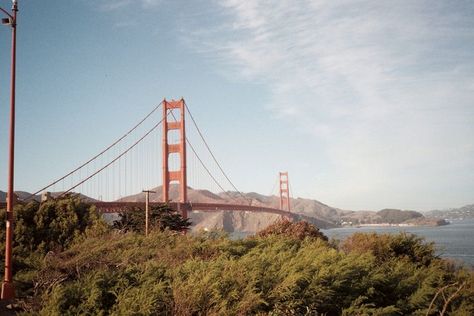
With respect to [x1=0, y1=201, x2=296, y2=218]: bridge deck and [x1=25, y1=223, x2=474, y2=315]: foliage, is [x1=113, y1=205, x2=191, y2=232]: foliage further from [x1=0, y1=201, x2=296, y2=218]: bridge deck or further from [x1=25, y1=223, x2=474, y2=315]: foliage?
[x1=25, y1=223, x2=474, y2=315]: foliage

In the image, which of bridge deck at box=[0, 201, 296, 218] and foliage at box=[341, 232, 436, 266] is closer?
foliage at box=[341, 232, 436, 266]

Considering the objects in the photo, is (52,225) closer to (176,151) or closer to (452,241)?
(176,151)

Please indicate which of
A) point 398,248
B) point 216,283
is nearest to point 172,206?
point 398,248

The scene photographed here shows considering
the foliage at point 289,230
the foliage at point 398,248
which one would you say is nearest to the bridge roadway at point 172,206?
the foliage at point 289,230

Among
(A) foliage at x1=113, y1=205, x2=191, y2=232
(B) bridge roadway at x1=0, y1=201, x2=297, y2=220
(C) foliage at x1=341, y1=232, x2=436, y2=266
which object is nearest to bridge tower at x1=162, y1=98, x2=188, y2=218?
(B) bridge roadway at x1=0, y1=201, x2=297, y2=220

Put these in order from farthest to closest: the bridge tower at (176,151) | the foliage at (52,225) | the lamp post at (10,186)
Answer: the bridge tower at (176,151)
the foliage at (52,225)
the lamp post at (10,186)

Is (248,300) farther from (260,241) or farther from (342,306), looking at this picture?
(260,241)

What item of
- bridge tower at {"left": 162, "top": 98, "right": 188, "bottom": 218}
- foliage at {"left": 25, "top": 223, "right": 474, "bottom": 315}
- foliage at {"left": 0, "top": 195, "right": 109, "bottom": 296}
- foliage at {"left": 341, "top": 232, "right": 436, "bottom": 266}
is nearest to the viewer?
foliage at {"left": 25, "top": 223, "right": 474, "bottom": 315}

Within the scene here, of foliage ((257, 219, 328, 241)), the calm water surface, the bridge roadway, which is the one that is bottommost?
the calm water surface

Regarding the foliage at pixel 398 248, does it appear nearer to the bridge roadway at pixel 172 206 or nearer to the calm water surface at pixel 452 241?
the calm water surface at pixel 452 241

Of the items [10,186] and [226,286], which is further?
[10,186]

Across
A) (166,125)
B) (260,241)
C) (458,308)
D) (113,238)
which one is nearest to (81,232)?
(113,238)

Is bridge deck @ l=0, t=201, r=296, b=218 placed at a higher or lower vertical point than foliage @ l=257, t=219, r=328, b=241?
higher

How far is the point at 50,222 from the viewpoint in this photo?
58.5 ft
